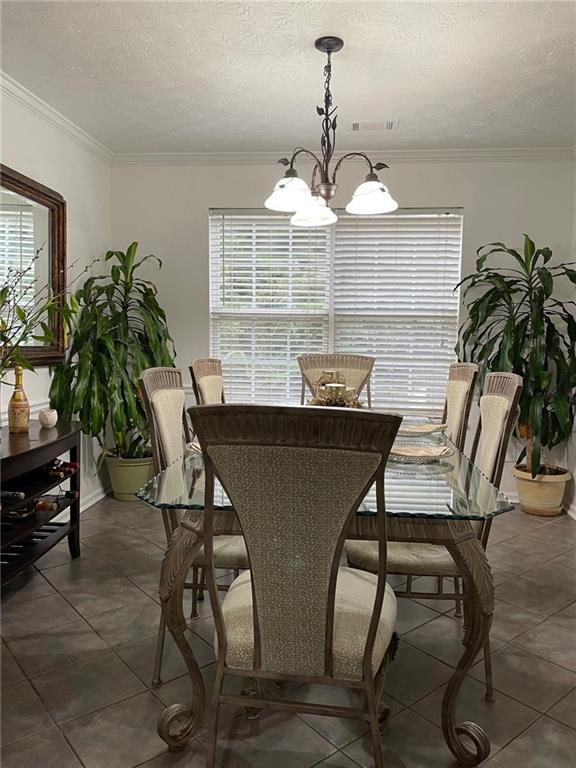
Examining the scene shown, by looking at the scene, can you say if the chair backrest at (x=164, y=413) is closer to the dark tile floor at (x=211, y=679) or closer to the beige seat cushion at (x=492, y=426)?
the dark tile floor at (x=211, y=679)

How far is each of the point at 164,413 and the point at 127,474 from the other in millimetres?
2086

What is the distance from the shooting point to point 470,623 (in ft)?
5.12

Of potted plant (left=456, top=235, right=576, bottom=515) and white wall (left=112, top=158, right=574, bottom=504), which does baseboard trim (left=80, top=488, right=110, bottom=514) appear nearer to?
white wall (left=112, top=158, right=574, bottom=504)

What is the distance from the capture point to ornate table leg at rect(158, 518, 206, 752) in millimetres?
1534

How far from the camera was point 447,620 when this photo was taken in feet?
8.11

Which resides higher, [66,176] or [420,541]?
[66,176]

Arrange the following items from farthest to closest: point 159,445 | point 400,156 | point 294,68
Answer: point 400,156, point 294,68, point 159,445

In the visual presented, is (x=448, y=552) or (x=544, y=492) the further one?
(x=544, y=492)

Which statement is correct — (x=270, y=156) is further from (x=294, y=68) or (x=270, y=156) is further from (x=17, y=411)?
(x=17, y=411)

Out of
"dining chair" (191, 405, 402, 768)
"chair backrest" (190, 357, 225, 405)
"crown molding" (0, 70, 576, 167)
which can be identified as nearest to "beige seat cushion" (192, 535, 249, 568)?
"dining chair" (191, 405, 402, 768)

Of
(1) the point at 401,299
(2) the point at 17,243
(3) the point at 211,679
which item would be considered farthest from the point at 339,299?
(3) the point at 211,679

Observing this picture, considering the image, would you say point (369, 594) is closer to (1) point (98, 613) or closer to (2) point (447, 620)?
(2) point (447, 620)

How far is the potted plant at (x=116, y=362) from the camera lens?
11.8 feet

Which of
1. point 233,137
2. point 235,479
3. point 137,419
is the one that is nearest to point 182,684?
point 235,479
